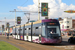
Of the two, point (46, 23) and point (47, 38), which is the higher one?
point (46, 23)

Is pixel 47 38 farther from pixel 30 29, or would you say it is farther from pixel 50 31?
pixel 30 29

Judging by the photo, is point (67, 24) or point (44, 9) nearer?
point (44, 9)

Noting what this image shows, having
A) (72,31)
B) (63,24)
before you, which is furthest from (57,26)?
(63,24)

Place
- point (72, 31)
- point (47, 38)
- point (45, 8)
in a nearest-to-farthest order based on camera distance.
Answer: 1. point (47, 38)
2. point (45, 8)
3. point (72, 31)

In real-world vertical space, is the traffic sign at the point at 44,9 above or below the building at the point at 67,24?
above

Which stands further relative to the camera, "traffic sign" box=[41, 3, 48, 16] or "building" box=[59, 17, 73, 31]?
"building" box=[59, 17, 73, 31]

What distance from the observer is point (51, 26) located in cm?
2002

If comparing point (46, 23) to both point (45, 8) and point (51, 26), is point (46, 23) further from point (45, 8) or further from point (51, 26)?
point (45, 8)

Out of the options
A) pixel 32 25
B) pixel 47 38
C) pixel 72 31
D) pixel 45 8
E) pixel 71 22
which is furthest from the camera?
pixel 71 22

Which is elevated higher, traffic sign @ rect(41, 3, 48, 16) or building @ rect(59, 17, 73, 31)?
traffic sign @ rect(41, 3, 48, 16)

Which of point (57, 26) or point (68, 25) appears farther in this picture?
point (68, 25)

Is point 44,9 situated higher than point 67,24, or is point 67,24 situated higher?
point 44,9

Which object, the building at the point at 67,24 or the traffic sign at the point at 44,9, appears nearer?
the traffic sign at the point at 44,9

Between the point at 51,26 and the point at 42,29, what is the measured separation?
1219 millimetres
